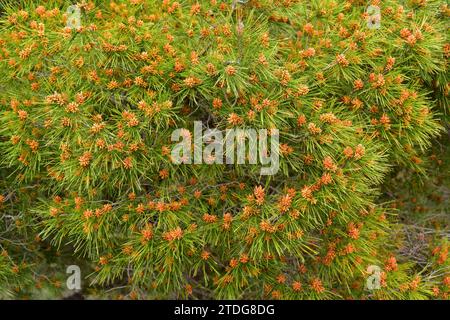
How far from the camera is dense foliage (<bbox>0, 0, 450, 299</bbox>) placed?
1643mm

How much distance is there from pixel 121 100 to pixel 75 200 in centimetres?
39

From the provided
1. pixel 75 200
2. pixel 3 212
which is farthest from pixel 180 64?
pixel 3 212

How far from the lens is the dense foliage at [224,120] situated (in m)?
1.64

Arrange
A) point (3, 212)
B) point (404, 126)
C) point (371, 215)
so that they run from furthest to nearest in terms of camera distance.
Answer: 1. point (3, 212)
2. point (371, 215)
3. point (404, 126)

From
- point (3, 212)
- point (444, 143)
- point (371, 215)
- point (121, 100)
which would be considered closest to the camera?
point (121, 100)

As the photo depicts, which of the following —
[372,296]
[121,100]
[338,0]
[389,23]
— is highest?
[338,0]

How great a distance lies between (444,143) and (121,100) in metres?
1.82

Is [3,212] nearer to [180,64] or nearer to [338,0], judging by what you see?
[180,64]

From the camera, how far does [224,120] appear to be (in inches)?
68.3

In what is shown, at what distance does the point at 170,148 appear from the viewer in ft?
5.75

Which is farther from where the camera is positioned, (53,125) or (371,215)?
(371,215)

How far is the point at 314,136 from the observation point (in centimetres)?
169

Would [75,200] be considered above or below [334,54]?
below

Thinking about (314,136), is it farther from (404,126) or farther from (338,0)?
(338,0)
